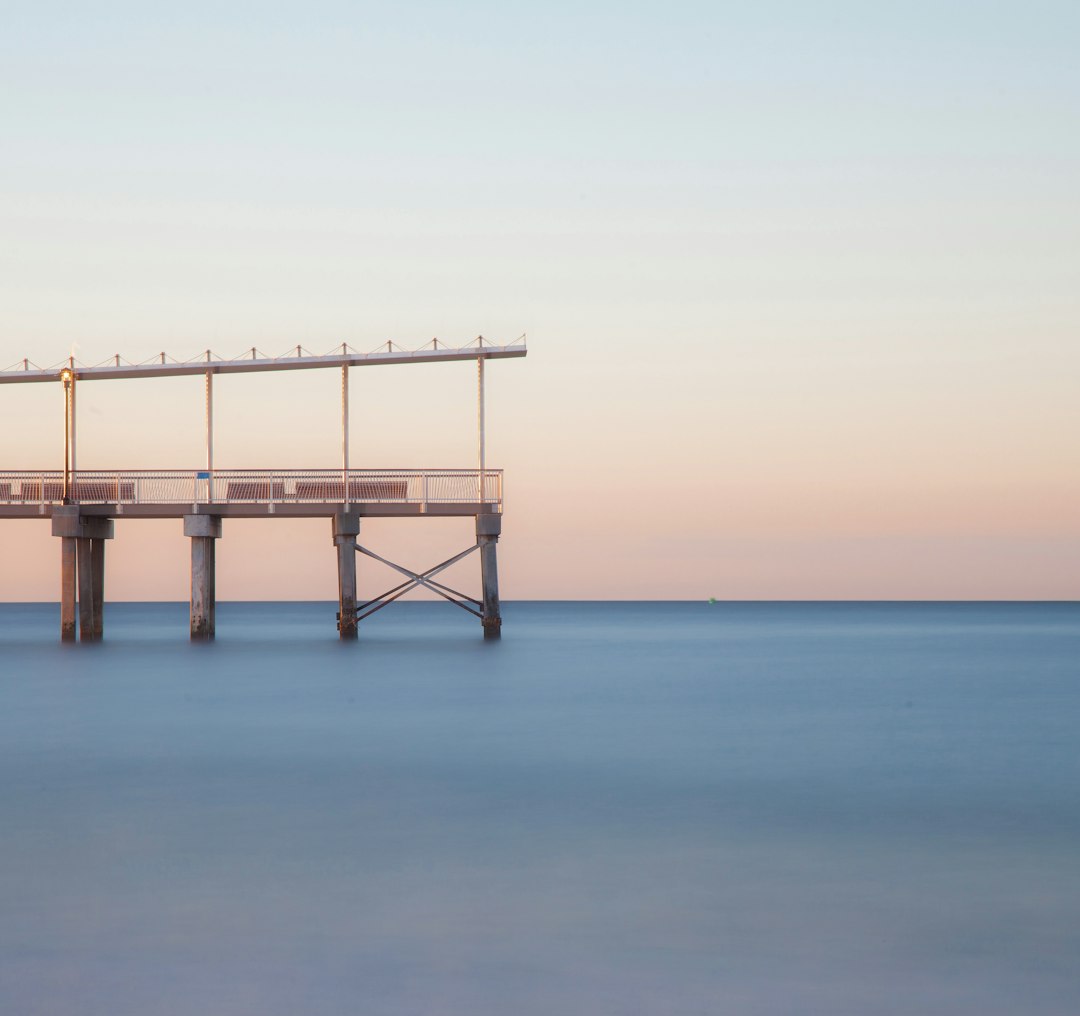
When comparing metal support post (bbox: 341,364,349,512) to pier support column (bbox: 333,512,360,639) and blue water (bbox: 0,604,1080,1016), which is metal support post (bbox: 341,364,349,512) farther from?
blue water (bbox: 0,604,1080,1016)

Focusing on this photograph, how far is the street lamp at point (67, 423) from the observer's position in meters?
37.6

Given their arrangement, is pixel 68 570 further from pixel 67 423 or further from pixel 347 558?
pixel 347 558

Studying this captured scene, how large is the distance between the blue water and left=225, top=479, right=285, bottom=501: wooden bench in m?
8.96

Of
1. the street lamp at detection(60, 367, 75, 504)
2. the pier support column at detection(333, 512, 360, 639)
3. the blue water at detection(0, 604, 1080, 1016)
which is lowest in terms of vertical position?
the blue water at detection(0, 604, 1080, 1016)

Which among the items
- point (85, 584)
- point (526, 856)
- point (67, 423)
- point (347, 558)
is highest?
point (67, 423)

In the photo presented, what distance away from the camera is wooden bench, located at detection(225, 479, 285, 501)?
36.9 metres

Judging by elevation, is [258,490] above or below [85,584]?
above

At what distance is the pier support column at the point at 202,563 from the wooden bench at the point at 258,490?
36.7 inches

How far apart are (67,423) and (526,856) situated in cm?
2875

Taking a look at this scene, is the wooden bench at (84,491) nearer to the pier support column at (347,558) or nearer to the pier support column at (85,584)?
the pier support column at (85,584)

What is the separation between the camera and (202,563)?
37.9 metres

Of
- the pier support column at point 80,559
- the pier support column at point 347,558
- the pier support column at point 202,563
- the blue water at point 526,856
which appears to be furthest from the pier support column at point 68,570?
the blue water at point 526,856

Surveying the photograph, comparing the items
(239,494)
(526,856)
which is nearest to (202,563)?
(239,494)

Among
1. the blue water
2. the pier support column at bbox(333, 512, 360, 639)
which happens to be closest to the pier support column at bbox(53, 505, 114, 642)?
the pier support column at bbox(333, 512, 360, 639)
